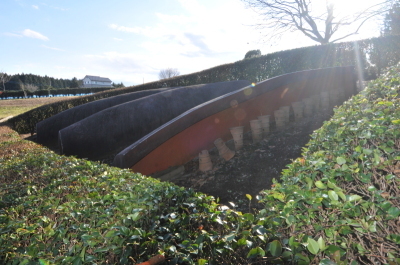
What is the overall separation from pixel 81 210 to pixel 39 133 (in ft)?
30.1

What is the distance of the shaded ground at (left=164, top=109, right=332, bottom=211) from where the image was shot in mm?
4957

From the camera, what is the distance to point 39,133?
33.8 feet

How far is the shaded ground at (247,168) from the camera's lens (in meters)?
4.96

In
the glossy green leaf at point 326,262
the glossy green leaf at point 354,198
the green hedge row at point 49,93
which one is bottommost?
A: the glossy green leaf at point 326,262

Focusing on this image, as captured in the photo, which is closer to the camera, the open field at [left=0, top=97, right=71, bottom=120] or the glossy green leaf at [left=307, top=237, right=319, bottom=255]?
the glossy green leaf at [left=307, top=237, right=319, bottom=255]

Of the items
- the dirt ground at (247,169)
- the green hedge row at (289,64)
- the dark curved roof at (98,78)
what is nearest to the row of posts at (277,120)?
the dirt ground at (247,169)

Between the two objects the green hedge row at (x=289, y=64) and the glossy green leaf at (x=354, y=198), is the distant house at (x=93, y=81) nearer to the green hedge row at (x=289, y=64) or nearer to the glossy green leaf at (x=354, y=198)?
the green hedge row at (x=289, y=64)

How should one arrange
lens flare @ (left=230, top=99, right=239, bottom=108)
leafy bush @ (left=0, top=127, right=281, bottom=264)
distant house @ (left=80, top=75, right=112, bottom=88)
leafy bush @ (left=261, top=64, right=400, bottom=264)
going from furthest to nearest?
distant house @ (left=80, top=75, right=112, bottom=88)
lens flare @ (left=230, top=99, right=239, bottom=108)
leafy bush @ (left=0, top=127, right=281, bottom=264)
leafy bush @ (left=261, top=64, right=400, bottom=264)

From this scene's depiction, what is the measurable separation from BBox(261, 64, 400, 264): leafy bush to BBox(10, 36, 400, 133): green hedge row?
1318 centimetres

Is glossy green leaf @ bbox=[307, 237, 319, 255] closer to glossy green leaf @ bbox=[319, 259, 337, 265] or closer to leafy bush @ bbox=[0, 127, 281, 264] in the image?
glossy green leaf @ bbox=[319, 259, 337, 265]

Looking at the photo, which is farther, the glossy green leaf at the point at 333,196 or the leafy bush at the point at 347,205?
the glossy green leaf at the point at 333,196

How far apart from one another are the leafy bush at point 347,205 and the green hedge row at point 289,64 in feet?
43.2

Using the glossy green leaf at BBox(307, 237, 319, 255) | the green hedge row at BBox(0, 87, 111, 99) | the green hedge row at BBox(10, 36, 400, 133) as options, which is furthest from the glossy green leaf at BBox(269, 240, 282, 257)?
the green hedge row at BBox(0, 87, 111, 99)

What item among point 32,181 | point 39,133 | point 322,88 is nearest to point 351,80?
point 322,88
